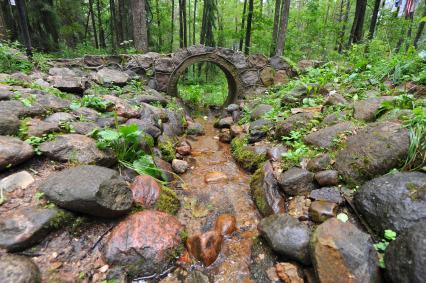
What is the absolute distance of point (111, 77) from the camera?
22.7 feet

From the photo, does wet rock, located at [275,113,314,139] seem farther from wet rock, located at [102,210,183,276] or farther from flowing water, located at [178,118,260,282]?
wet rock, located at [102,210,183,276]

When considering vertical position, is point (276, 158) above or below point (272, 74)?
below

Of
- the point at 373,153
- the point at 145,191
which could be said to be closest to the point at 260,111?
the point at 373,153

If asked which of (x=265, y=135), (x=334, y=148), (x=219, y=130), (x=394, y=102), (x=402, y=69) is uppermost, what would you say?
(x=402, y=69)

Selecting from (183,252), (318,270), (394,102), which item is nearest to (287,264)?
(318,270)

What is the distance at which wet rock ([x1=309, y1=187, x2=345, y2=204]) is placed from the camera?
2.89 metres

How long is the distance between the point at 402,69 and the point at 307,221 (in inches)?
156

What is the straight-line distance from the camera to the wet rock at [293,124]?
14.9ft

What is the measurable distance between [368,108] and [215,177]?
8.99ft

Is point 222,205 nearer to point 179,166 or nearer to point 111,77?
point 179,166

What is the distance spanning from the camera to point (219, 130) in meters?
7.63

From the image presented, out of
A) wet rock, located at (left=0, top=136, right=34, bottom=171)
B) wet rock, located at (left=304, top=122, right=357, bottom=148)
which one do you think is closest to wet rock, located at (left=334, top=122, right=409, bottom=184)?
wet rock, located at (left=304, top=122, right=357, bottom=148)

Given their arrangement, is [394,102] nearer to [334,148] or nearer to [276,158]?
[334,148]

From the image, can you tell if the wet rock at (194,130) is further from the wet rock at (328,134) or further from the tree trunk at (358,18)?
the tree trunk at (358,18)
